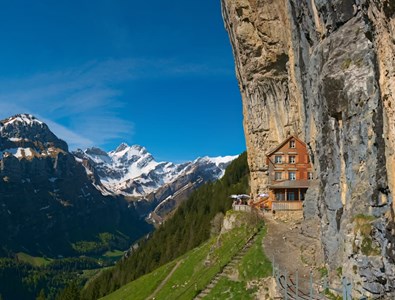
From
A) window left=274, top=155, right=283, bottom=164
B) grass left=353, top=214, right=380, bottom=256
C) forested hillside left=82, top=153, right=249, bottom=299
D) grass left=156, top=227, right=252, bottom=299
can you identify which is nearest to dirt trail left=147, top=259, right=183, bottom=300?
grass left=156, top=227, right=252, bottom=299

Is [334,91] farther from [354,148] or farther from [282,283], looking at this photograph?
[282,283]

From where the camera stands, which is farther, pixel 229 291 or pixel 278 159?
pixel 278 159

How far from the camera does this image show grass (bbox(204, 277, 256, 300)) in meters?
40.2

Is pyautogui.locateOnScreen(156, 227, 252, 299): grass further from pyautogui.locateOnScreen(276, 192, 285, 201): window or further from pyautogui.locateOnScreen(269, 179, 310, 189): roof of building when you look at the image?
pyautogui.locateOnScreen(276, 192, 285, 201): window

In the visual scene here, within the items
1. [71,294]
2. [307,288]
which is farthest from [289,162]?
[71,294]

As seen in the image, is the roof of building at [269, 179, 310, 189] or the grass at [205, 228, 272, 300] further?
the roof of building at [269, 179, 310, 189]

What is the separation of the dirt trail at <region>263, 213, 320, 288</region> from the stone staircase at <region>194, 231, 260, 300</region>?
2.46 metres

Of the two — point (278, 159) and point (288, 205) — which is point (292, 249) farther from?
point (278, 159)

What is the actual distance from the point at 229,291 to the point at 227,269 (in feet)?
18.8

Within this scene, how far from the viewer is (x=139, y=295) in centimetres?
6900

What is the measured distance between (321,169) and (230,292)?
49.9ft

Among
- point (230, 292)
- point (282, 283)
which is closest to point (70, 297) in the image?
point (230, 292)

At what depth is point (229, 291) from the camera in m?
42.5

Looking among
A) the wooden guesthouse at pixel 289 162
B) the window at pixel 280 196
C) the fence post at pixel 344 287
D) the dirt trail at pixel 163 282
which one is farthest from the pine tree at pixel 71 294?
the fence post at pixel 344 287
